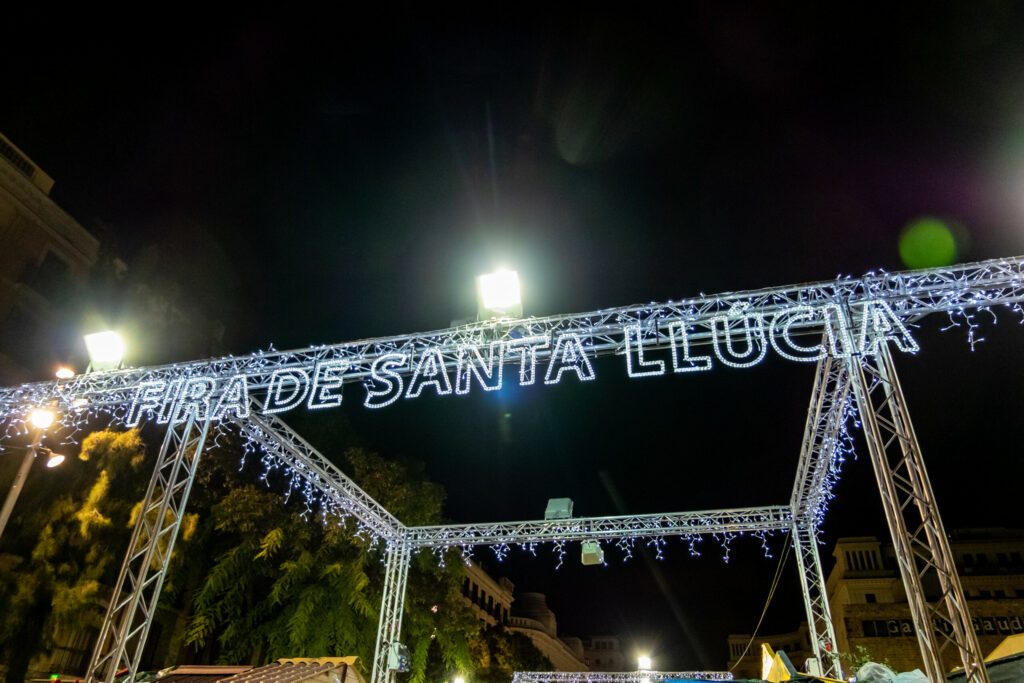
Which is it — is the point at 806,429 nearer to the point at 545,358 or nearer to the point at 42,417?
the point at 545,358

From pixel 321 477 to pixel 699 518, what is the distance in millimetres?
7247

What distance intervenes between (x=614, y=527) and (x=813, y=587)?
4184 mm

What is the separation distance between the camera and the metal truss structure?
19.7ft

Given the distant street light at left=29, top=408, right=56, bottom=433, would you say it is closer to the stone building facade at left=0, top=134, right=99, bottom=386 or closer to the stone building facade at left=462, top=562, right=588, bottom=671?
the stone building facade at left=0, top=134, right=99, bottom=386

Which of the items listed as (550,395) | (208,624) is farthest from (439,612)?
(550,395)

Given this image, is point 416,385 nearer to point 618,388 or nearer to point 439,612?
point 618,388

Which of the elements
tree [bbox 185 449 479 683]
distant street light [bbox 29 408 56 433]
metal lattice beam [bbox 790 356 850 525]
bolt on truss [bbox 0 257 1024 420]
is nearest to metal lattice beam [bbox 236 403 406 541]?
tree [bbox 185 449 479 683]

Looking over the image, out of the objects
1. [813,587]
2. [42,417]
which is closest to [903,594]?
[813,587]

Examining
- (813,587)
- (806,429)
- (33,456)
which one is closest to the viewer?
(33,456)

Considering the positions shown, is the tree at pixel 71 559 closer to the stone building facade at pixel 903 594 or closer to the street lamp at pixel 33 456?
the street lamp at pixel 33 456

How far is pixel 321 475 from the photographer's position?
1129 centimetres

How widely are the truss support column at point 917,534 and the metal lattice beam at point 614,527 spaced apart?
6.70 metres

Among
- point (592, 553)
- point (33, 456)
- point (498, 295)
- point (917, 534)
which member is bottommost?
point (917, 534)

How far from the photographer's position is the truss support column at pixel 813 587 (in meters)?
11.9
